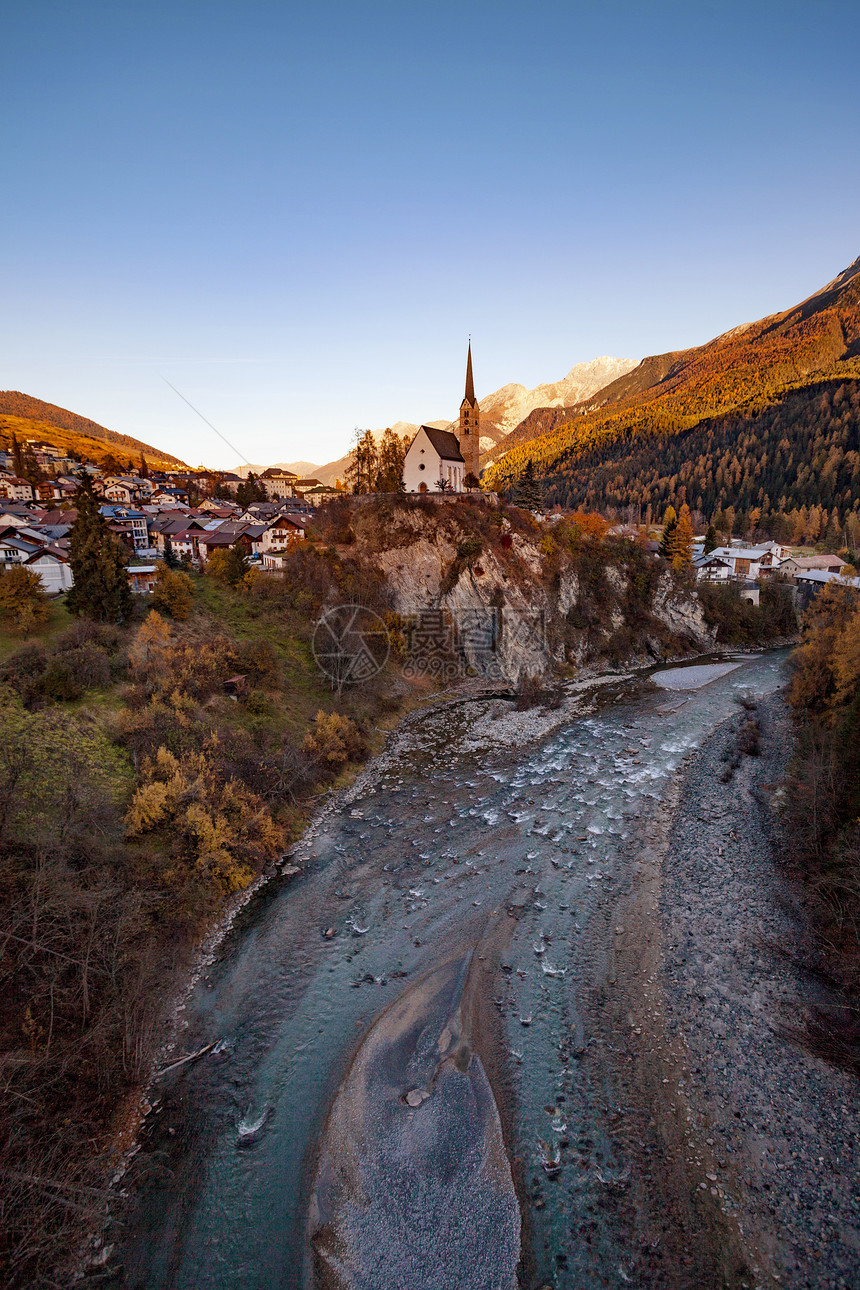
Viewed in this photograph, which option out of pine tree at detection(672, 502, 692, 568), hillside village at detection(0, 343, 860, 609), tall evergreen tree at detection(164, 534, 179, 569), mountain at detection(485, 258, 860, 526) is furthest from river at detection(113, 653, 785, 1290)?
mountain at detection(485, 258, 860, 526)

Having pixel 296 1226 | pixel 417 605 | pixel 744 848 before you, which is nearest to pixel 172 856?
pixel 296 1226

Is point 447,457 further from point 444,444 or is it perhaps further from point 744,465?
point 744,465

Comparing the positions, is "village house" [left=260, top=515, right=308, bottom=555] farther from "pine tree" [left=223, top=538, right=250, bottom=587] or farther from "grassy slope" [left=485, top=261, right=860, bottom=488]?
"grassy slope" [left=485, top=261, right=860, bottom=488]

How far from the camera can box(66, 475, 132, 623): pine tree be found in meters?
27.6

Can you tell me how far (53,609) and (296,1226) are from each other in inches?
1157

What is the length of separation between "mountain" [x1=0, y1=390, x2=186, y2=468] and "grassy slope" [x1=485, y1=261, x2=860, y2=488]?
105615mm

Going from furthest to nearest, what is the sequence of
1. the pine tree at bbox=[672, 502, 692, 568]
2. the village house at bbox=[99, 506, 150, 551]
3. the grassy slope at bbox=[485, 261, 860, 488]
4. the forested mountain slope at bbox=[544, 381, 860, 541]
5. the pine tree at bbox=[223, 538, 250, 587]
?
the grassy slope at bbox=[485, 261, 860, 488] → the forested mountain slope at bbox=[544, 381, 860, 541] → the pine tree at bbox=[672, 502, 692, 568] → the village house at bbox=[99, 506, 150, 551] → the pine tree at bbox=[223, 538, 250, 587]

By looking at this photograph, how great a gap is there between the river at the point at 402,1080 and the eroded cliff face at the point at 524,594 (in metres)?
21.4

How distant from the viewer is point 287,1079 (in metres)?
12.7

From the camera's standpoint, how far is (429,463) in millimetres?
50906

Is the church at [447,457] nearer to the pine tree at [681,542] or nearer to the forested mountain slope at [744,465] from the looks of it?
the pine tree at [681,542]

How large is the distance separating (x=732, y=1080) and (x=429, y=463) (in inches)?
1889

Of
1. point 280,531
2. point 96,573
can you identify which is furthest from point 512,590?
point 96,573

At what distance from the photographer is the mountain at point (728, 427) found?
109062 mm
